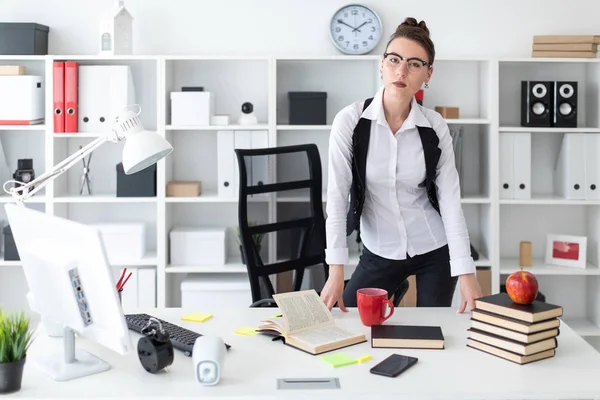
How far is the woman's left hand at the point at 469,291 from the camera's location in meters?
2.38

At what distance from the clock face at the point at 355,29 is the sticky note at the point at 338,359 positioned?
251 cm

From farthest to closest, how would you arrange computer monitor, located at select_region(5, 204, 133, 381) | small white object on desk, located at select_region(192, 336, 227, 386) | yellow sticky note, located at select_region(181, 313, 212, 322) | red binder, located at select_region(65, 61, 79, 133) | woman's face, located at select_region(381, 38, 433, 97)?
red binder, located at select_region(65, 61, 79, 133), woman's face, located at select_region(381, 38, 433, 97), yellow sticky note, located at select_region(181, 313, 212, 322), small white object on desk, located at select_region(192, 336, 227, 386), computer monitor, located at select_region(5, 204, 133, 381)

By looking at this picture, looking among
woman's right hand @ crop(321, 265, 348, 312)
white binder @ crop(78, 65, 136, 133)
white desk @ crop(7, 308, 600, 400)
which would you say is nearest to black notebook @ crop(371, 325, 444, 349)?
white desk @ crop(7, 308, 600, 400)

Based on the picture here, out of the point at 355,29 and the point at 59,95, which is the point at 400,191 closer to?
the point at 355,29

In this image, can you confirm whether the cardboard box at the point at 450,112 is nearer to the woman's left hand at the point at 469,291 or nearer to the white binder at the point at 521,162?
the white binder at the point at 521,162

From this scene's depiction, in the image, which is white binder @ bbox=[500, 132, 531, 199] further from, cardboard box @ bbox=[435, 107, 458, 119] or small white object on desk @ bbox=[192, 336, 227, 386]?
small white object on desk @ bbox=[192, 336, 227, 386]

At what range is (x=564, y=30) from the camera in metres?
4.26

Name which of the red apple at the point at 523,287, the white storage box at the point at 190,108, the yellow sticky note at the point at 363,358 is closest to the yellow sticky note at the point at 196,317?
the yellow sticky note at the point at 363,358

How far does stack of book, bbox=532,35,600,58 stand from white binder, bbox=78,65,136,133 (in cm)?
225

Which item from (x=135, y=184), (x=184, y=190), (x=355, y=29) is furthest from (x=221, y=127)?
(x=355, y=29)

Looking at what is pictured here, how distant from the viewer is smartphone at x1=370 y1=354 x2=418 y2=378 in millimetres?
1815

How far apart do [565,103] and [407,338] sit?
250cm

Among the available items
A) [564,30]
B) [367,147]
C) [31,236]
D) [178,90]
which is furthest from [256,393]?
[564,30]

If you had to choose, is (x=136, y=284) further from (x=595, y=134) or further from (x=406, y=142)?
(x=595, y=134)
